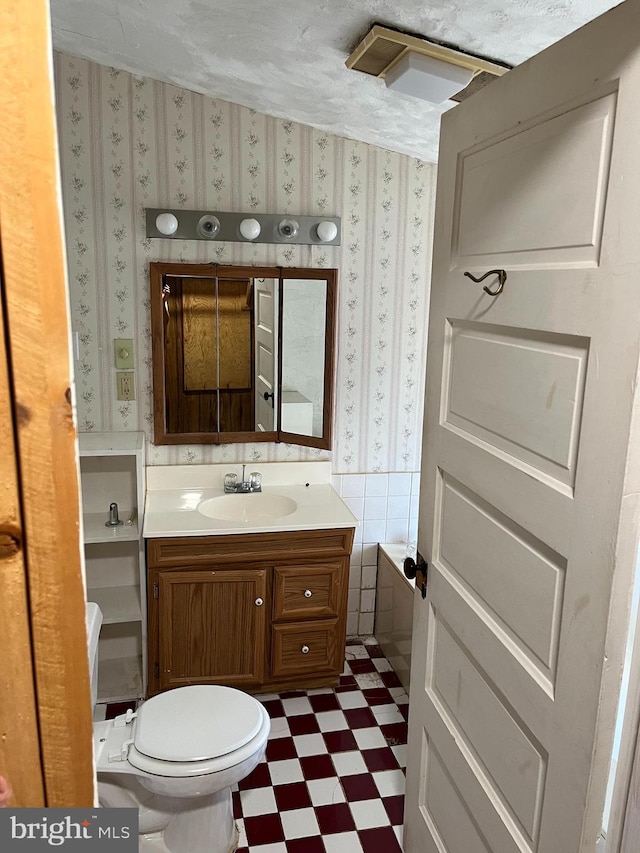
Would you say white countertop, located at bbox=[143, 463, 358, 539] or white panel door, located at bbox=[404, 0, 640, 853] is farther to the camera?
white countertop, located at bbox=[143, 463, 358, 539]

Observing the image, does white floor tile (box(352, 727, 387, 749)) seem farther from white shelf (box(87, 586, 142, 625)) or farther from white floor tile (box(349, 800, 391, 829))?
white shelf (box(87, 586, 142, 625))

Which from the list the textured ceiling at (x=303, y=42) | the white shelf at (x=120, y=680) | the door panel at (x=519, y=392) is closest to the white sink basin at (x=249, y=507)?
the white shelf at (x=120, y=680)

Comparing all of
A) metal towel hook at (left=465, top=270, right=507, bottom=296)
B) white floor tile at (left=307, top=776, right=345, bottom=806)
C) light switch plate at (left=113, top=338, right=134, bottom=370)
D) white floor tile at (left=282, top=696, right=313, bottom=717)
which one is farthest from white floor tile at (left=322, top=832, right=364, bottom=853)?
light switch plate at (left=113, top=338, right=134, bottom=370)

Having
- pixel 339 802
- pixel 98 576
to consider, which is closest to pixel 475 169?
pixel 339 802

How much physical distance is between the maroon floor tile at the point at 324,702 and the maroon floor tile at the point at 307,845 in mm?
617

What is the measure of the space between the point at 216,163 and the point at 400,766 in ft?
7.92

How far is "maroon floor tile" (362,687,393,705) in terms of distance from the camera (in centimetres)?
271

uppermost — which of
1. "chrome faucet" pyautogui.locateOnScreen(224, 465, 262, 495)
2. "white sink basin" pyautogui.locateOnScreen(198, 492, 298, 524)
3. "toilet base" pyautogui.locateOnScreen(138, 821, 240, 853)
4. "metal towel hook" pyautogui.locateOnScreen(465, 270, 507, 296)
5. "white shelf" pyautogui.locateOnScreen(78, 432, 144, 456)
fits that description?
"metal towel hook" pyautogui.locateOnScreen(465, 270, 507, 296)

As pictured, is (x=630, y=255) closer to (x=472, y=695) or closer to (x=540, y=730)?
(x=540, y=730)

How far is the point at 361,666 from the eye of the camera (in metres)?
→ 2.96

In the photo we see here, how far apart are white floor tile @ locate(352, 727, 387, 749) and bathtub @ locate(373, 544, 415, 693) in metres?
0.30

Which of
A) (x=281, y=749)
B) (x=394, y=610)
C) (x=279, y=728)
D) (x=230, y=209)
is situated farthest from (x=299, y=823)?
(x=230, y=209)

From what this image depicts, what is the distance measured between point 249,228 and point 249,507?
117 cm

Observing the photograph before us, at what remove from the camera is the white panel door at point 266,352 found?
108 inches
